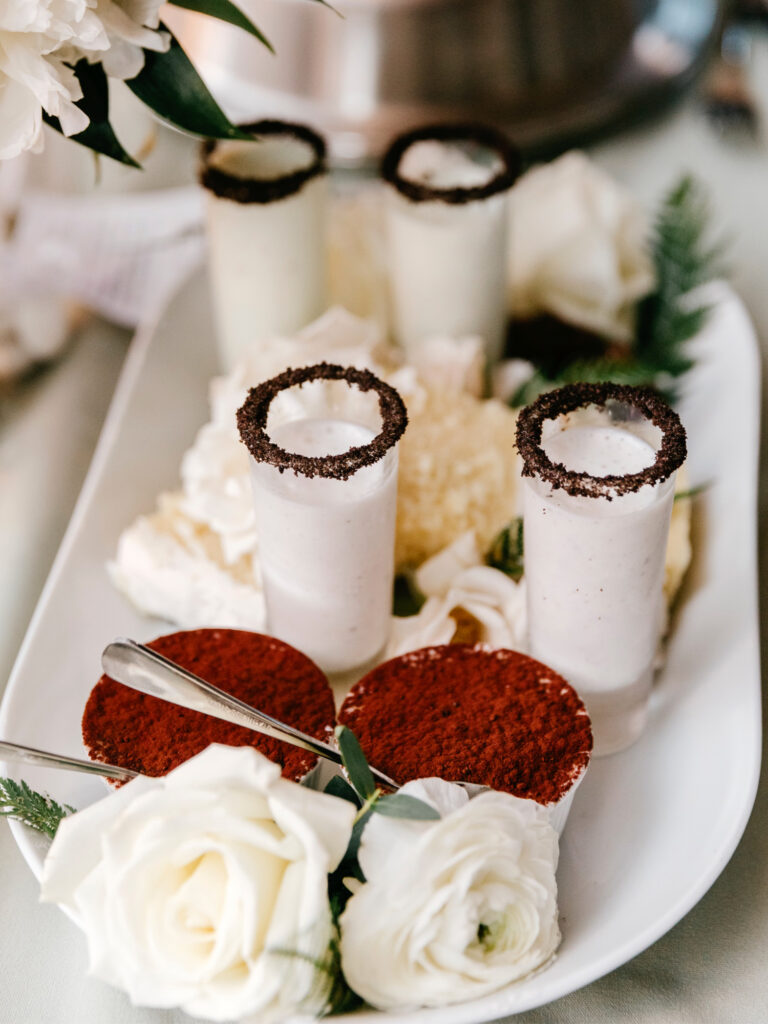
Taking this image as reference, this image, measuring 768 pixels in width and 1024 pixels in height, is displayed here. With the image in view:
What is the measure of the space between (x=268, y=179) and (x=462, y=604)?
412 mm

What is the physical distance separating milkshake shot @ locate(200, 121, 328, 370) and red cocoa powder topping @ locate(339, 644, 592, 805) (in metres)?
0.42

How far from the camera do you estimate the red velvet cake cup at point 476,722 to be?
2.17 ft

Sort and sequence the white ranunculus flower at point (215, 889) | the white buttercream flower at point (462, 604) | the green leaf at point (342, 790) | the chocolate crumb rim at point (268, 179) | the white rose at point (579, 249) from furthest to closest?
the white rose at point (579, 249) → the chocolate crumb rim at point (268, 179) → the white buttercream flower at point (462, 604) → the green leaf at point (342, 790) → the white ranunculus flower at point (215, 889)

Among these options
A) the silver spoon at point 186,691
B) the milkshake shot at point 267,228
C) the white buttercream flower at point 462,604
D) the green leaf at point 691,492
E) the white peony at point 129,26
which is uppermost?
the white peony at point 129,26

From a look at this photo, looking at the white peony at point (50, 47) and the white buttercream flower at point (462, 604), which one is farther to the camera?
the white buttercream flower at point (462, 604)

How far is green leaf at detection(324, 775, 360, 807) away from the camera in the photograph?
0.63 metres

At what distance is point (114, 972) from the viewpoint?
533 mm

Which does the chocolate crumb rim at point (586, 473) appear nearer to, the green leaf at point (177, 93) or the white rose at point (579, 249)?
the green leaf at point (177, 93)

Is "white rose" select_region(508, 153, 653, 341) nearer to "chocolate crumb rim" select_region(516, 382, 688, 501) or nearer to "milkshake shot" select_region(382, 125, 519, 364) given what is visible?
"milkshake shot" select_region(382, 125, 519, 364)

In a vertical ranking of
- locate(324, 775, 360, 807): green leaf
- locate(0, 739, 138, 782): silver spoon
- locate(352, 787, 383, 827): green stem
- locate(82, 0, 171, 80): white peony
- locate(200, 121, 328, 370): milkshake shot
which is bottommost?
locate(0, 739, 138, 782): silver spoon

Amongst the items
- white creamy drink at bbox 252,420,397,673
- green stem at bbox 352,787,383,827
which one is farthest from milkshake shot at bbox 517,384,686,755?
green stem at bbox 352,787,383,827

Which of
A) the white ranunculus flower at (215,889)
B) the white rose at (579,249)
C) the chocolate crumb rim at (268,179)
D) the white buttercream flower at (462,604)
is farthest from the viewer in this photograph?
the white rose at (579,249)

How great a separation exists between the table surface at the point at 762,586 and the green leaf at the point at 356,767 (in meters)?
0.17

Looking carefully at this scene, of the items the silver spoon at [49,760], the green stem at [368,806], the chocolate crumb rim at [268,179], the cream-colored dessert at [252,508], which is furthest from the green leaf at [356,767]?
the chocolate crumb rim at [268,179]
